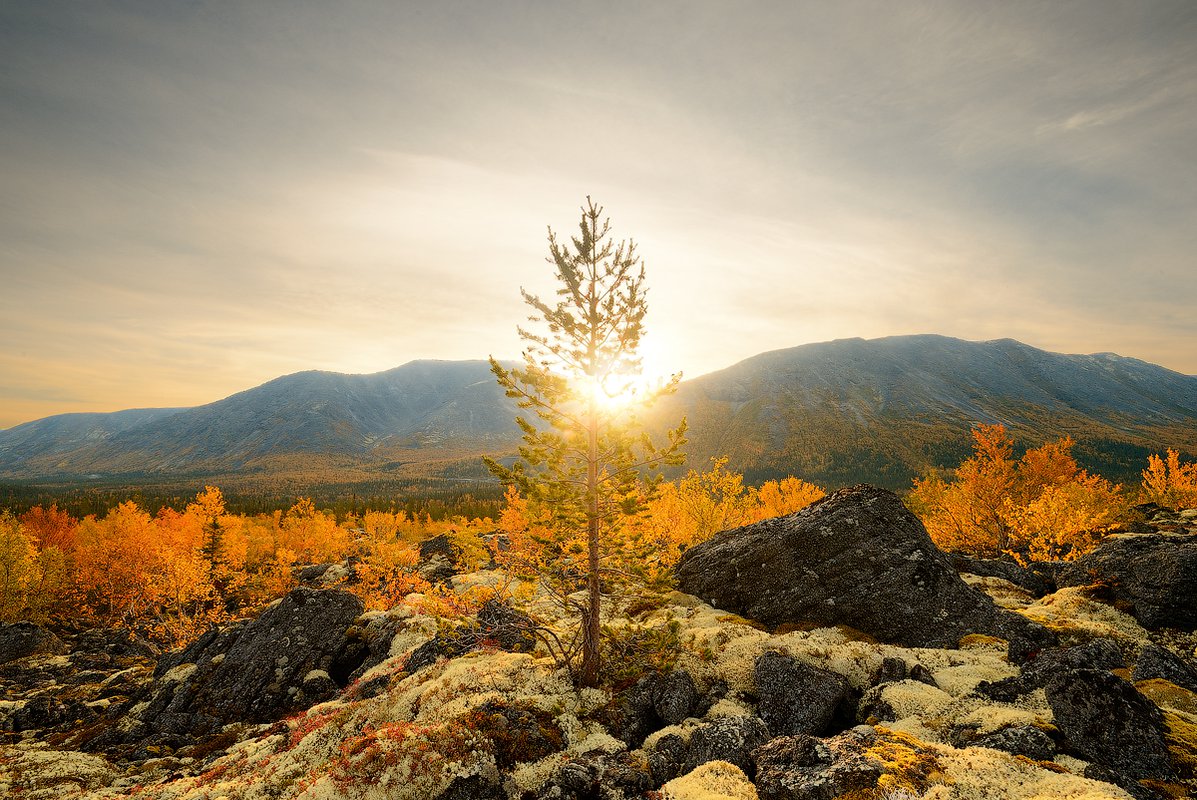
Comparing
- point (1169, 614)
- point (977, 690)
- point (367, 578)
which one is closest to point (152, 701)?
point (367, 578)

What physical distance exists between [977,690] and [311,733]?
21.7 m

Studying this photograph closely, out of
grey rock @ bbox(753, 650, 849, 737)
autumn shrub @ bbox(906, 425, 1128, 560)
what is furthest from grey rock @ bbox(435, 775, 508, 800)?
autumn shrub @ bbox(906, 425, 1128, 560)

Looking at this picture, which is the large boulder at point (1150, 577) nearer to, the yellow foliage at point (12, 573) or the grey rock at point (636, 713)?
the grey rock at point (636, 713)

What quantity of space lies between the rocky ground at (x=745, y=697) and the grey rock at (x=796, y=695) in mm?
64

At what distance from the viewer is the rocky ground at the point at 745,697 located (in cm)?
983

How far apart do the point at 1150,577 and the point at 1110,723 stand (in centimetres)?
1179

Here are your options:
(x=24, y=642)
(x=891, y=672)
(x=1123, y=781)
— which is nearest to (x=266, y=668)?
(x=891, y=672)

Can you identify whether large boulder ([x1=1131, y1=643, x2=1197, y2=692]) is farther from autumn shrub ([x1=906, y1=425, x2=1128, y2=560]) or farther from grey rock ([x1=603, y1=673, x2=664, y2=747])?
autumn shrub ([x1=906, y1=425, x2=1128, y2=560])

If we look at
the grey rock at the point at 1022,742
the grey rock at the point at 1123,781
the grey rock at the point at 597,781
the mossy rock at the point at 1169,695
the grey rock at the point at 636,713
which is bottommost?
the grey rock at the point at 636,713

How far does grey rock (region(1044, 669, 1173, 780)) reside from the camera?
29.9 feet

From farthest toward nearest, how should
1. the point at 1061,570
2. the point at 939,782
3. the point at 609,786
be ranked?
the point at 1061,570
the point at 609,786
the point at 939,782

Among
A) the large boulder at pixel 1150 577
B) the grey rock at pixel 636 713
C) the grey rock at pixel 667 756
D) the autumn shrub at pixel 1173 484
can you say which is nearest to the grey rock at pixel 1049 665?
the large boulder at pixel 1150 577

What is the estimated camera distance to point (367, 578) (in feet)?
132

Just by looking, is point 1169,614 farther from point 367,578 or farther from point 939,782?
point 367,578
